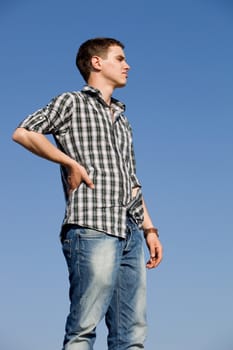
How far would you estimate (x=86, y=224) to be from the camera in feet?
12.1

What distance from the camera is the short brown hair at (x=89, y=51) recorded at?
4.47 meters

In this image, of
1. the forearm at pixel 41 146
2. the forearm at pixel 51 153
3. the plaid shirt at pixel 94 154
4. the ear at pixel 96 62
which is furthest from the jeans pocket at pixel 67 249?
the ear at pixel 96 62

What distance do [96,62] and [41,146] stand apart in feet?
2.98

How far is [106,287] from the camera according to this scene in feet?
12.0

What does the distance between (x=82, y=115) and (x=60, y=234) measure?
2.56 feet

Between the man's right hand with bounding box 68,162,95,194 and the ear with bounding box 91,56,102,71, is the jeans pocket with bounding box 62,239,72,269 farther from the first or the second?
the ear with bounding box 91,56,102,71

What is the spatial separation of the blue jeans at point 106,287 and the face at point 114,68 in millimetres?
1035

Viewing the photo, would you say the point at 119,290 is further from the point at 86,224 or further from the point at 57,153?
the point at 57,153

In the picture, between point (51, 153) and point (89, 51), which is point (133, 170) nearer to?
point (51, 153)

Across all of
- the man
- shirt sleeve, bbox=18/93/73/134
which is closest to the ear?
the man

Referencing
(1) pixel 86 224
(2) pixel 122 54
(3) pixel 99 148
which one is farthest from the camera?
(2) pixel 122 54

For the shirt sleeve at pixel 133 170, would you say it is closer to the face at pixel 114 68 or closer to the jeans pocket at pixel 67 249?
the face at pixel 114 68

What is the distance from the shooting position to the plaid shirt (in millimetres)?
3781

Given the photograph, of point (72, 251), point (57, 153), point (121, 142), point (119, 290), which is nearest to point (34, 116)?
point (57, 153)
